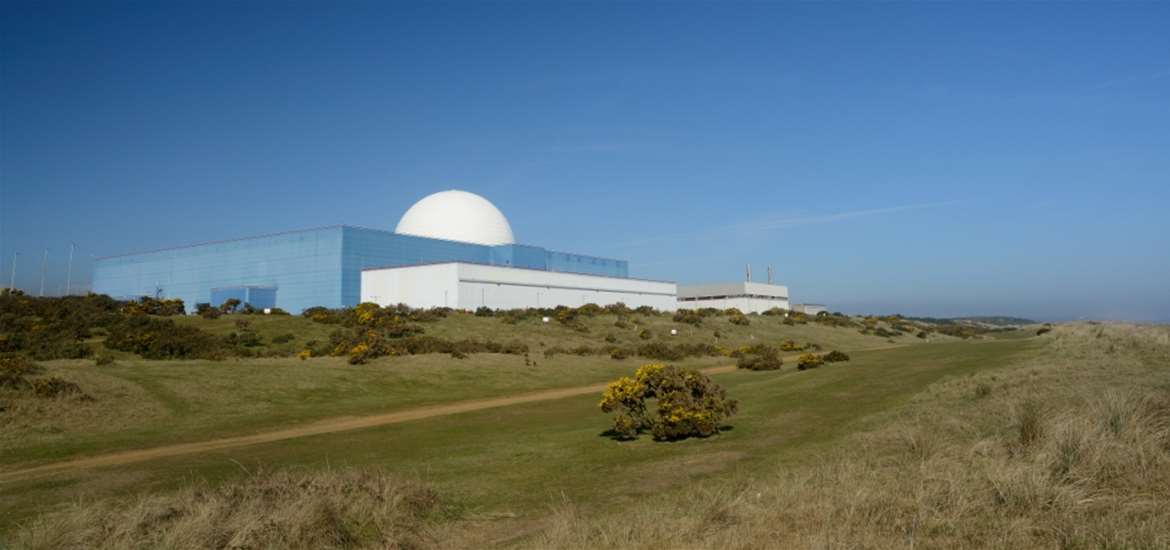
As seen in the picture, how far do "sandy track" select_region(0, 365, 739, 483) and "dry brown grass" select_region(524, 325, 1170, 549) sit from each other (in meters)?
10.5

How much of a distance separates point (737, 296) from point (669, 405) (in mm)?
80630

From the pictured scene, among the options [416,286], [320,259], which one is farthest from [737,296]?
[320,259]

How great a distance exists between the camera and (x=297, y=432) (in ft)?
60.4

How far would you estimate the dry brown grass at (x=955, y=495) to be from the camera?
20.1ft

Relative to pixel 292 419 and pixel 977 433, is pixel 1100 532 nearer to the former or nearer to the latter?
pixel 977 433

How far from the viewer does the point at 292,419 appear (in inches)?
797

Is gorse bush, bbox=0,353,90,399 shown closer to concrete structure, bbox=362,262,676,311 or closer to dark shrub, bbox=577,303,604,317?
concrete structure, bbox=362,262,676,311

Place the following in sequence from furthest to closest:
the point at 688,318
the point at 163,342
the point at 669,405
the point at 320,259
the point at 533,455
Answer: the point at 320,259 < the point at 688,318 < the point at 163,342 < the point at 669,405 < the point at 533,455

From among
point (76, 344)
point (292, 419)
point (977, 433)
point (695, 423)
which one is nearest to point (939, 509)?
point (977, 433)

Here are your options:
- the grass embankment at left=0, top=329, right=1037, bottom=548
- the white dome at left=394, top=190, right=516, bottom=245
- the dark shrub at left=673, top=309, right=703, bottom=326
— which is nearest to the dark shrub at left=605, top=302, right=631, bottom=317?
the dark shrub at left=673, top=309, right=703, bottom=326

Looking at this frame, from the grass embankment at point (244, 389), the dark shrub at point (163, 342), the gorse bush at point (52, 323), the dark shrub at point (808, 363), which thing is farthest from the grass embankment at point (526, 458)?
the gorse bush at point (52, 323)

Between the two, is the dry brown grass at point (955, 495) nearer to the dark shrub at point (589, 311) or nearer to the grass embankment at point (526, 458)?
the grass embankment at point (526, 458)

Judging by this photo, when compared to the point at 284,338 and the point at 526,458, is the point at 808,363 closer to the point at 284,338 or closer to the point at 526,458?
the point at 526,458

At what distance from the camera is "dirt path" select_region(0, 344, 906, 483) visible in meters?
13.8
